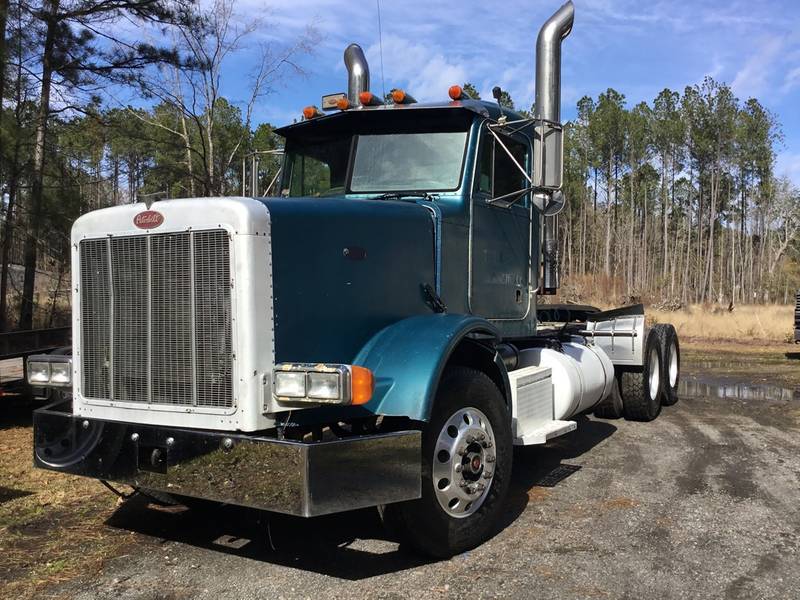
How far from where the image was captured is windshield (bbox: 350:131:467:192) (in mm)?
5039

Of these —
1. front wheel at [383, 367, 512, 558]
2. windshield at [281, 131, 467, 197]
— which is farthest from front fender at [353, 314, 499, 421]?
windshield at [281, 131, 467, 197]

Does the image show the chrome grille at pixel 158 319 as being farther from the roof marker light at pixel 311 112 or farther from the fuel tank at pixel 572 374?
the fuel tank at pixel 572 374

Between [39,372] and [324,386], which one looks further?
[39,372]

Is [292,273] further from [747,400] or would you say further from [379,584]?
[747,400]

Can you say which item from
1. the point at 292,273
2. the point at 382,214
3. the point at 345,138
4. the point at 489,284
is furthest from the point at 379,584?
the point at 345,138

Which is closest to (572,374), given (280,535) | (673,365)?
(280,535)

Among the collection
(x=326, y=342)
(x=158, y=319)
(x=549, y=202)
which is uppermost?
(x=549, y=202)

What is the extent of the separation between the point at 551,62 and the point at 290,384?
3747mm

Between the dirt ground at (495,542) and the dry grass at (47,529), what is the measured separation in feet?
0.04

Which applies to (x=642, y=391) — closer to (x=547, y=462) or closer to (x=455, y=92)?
(x=547, y=462)

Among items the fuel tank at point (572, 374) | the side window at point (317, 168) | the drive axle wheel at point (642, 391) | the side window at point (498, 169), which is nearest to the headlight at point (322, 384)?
the side window at point (317, 168)

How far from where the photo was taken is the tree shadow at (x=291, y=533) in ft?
13.4

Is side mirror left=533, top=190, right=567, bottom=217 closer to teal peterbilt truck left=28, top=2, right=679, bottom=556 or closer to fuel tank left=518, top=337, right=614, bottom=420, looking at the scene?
teal peterbilt truck left=28, top=2, right=679, bottom=556

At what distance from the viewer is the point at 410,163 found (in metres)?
5.08
